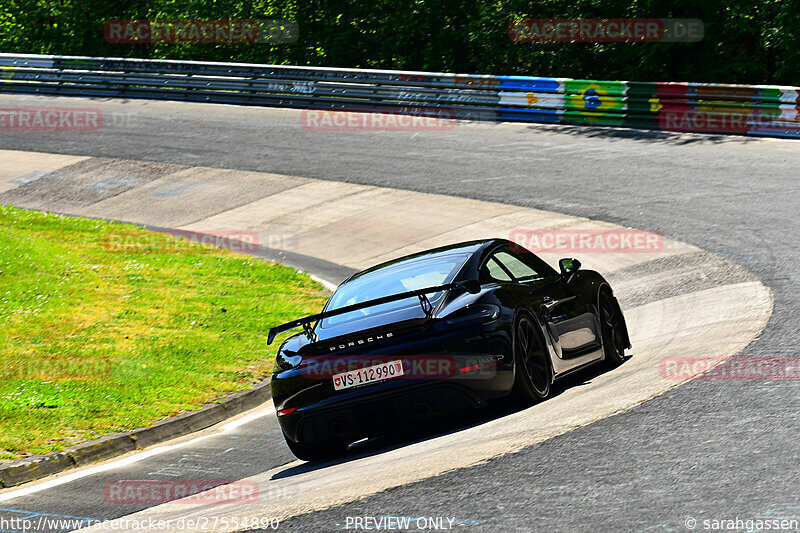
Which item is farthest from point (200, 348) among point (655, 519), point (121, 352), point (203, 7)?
point (203, 7)

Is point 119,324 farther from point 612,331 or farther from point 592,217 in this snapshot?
point 592,217

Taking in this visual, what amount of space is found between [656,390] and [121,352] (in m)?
6.43

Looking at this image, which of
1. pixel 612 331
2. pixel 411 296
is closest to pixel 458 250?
pixel 411 296

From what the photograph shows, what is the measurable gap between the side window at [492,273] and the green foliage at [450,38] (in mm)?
19858

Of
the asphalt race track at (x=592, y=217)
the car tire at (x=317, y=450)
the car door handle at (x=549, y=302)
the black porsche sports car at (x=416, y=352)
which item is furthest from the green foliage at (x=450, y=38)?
the car tire at (x=317, y=450)

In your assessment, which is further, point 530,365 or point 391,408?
point 530,365

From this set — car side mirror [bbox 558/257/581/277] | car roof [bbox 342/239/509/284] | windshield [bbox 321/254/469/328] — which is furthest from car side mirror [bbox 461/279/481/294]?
car side mirror [bbox 558/257/581/277]

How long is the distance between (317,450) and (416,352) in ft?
3.98

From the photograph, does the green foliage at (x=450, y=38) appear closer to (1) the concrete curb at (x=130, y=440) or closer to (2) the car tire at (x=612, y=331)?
(2) the car tire at (x=612, y=331)

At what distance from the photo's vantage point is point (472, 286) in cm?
777

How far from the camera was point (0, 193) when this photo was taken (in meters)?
22.2

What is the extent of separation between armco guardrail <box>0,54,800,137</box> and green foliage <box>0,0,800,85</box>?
5.24 meters

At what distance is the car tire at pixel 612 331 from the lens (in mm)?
9352

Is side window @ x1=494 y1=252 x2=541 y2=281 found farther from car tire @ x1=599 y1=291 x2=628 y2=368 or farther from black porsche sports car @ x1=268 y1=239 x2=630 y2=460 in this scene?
car tire @ x1=599 y1=291 x2=628 y2=368
